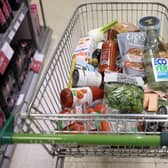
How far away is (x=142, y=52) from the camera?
3.71ft

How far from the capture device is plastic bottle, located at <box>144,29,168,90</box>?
98 cm

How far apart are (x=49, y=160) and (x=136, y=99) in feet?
2.61

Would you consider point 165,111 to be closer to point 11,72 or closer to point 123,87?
point 123,87

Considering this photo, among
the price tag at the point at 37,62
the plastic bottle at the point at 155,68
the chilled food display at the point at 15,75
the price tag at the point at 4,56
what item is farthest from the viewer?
the price tag at the point at 37,62

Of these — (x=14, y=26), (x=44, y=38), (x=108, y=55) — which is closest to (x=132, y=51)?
(x=108, y=55)

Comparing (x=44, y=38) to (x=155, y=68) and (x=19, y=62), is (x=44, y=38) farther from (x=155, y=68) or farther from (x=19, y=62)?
(x=155, y=68)

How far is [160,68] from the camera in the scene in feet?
3.30

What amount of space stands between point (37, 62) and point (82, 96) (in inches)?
48.7

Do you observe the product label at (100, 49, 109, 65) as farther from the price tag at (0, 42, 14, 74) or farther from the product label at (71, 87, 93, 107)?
the price tag at (0, 42, 14, 74)

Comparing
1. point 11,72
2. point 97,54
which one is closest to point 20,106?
point 11,72

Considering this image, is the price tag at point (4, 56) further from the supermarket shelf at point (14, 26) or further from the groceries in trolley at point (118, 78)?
the groceries in trolley at point (118, 78)

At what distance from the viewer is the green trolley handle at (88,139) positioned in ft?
2.16

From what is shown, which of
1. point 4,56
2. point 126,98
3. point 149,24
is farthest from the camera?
point 4,56

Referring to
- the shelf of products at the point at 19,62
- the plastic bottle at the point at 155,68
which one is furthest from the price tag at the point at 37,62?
Result: the plastic bottle at the point at 155,68
